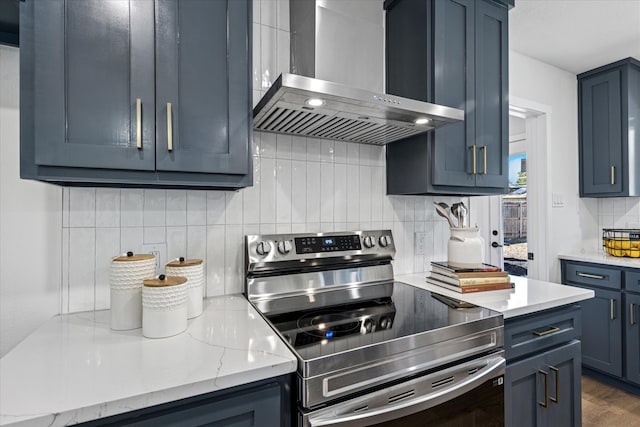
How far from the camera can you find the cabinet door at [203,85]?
108 centimetres

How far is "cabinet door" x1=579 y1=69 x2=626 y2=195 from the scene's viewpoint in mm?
2850

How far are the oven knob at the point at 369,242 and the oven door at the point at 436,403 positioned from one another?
0.72m

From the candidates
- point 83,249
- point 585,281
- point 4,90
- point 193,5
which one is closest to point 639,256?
point 585,281

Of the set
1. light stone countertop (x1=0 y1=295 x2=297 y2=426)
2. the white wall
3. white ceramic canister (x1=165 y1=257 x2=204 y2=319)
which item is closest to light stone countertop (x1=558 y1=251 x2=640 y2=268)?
light stone countertop (x1=0 y1=295 x2=297 y2=426)

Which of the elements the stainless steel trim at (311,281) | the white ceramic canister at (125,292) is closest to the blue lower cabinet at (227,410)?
the white ceramic canister at (125,292)

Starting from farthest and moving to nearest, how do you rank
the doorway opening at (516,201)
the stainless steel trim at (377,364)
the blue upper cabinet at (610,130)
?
the doorway opening at (516,201)
the blue upper cabinet at (610,130)
the stainless steel trim at (377,364)

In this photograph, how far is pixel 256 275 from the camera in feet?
4.81

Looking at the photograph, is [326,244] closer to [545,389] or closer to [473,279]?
[473,279]

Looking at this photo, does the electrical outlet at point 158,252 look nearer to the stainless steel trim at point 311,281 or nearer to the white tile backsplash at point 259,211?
the white tile backsplash at point 259,211

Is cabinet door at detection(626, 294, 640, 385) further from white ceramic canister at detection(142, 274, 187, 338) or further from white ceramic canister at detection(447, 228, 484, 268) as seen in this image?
white ceramic canister at detection(142, 274, 187, 338)

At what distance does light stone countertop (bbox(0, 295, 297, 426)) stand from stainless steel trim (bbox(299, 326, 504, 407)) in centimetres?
8

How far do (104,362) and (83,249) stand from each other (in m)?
0.58

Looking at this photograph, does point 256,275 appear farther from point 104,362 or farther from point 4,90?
point 4,90

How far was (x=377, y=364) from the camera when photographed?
3.17ft
